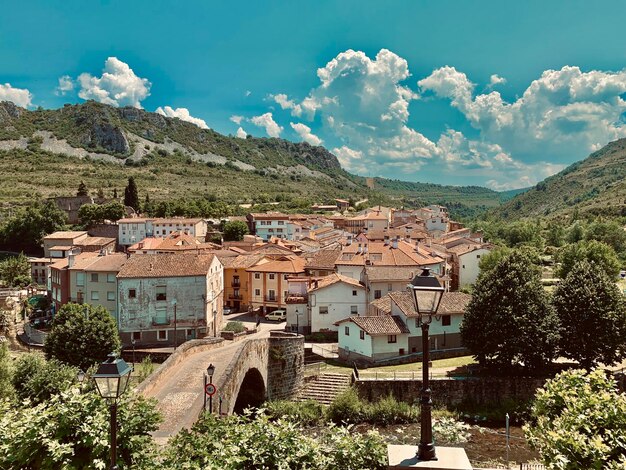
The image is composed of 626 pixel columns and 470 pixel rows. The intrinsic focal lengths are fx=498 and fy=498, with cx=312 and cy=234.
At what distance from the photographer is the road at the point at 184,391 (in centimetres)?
1659

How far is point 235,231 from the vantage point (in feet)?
284

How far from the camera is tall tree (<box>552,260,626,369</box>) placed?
103 feet

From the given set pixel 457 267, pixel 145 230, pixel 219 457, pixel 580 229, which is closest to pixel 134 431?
pixel 219 457

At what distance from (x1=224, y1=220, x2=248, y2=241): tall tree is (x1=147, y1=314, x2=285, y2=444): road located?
2262 inches

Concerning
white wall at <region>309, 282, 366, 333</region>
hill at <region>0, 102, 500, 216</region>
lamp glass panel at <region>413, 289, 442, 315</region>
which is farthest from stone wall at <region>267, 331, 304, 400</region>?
hill at <region>0, 102, 500, 216</region>

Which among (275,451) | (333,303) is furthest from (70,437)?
(333,303)

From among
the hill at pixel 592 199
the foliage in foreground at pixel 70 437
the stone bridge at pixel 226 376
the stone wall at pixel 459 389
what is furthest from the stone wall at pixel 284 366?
the hill at pixel 592 199

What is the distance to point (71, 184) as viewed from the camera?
12456 centimetres

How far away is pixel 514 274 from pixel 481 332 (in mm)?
4379

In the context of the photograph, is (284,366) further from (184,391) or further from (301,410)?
(184,391)

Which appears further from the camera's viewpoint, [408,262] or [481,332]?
[408,262]

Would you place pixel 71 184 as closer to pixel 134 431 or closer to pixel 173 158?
pixel 173 158

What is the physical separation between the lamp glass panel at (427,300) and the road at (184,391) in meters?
8.40

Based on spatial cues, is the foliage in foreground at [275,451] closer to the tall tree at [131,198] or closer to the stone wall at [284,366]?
the stone wall at [284,366]
